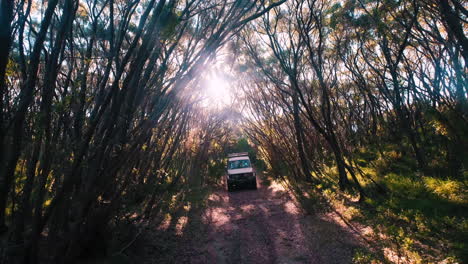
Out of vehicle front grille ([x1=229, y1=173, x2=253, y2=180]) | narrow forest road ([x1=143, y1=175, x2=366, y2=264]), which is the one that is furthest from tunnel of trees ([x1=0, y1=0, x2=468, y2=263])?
vehicle front grille ([x1=229, y1=173, x2=253, y2=180])

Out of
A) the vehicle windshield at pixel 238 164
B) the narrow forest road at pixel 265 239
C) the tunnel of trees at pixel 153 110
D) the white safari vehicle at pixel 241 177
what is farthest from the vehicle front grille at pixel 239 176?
the narrow forest road at pixel 265 239

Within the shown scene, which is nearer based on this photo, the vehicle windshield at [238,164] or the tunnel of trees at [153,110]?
the tunnel of trees at [153,110]

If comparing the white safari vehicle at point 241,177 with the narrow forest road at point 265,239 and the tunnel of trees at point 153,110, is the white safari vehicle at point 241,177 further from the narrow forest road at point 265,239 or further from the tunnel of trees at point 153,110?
the narrow forest road at point 265,239

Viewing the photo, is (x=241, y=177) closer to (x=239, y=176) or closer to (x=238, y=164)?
(x=239, y=176)

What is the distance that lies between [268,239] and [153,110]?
4.08 m

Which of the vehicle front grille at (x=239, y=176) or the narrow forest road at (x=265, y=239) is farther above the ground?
the vehicle front grille at (x=239, y=176)

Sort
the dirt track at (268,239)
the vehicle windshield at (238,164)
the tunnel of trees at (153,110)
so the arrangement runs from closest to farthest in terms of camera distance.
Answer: the tunnel of trees at (153,110), the dirt track at (268,239), the vehicle windshield at (238,164)

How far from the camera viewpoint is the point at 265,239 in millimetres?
7473

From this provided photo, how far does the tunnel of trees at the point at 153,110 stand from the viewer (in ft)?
14.8

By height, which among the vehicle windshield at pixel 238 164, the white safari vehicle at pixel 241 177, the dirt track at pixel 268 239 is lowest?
the dirt track at pixel 268 239

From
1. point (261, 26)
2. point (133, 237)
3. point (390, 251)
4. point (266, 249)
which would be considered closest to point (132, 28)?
point (261, 26)

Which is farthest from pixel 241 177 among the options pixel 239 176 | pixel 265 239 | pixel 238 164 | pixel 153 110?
pixel 153 110

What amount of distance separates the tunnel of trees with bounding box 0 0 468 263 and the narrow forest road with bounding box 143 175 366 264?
4.55ft

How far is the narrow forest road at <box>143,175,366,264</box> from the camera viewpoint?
6.15m
